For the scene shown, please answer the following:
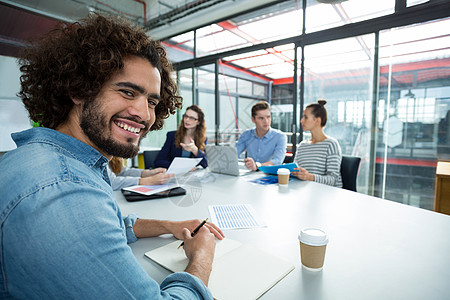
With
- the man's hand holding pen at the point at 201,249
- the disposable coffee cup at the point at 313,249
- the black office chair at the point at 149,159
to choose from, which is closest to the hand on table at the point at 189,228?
the man's hand holding pen at the point at 201,249

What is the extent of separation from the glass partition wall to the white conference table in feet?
6.12

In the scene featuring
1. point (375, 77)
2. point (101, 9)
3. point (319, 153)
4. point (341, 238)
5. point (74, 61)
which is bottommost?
point (341, 238)

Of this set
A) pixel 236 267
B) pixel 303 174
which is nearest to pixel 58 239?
pixel 236 267

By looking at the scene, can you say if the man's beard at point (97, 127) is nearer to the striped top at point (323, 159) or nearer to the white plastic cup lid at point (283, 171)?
the white plastic cup lid at point (283, 171)

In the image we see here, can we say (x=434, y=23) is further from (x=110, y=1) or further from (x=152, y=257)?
(x=110, y=1)

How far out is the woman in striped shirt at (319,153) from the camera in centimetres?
211

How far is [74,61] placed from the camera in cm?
81

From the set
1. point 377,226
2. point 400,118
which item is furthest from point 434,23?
point 377,226

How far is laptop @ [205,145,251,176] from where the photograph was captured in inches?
82.7

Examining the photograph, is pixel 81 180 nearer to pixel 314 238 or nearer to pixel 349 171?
pixel 314 238

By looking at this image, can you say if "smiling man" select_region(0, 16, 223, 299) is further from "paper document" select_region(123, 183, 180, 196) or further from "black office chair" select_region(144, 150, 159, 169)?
"black office chair" select_region(144, 150, 159, 169)

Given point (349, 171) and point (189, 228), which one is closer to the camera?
point (189, 228)

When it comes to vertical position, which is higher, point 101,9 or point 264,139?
point 101,9

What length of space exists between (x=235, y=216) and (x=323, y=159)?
1.39 m
